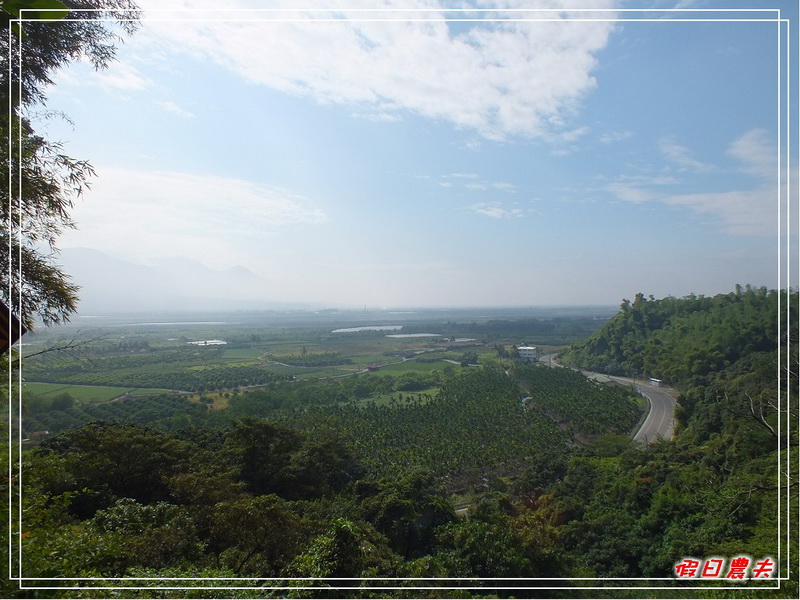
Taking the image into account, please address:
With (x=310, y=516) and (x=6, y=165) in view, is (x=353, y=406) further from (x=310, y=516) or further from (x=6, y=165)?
(x=6, y=165)

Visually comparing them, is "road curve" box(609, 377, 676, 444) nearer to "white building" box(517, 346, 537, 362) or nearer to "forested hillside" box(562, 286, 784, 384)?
"forested hillside" box(562, 286, 784, 384)

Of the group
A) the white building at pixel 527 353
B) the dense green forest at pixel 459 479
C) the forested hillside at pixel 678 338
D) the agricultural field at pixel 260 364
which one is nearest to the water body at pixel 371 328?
the agricultural field at pixel 260 364

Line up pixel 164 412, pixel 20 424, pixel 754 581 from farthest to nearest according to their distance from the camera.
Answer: pixel 164 412
pixel 20 424
pixel 754 581

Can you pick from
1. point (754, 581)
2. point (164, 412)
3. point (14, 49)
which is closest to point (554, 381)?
point (754, 581)

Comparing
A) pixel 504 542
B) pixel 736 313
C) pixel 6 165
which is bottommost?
pixel 504 542

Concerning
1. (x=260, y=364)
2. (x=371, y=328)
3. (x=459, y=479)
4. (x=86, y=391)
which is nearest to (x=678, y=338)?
(x=459, y=479)

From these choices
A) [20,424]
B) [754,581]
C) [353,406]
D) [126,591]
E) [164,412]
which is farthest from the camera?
[353,406]
